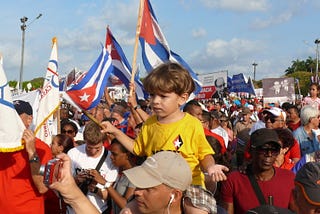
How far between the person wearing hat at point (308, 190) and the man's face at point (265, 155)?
1.45m

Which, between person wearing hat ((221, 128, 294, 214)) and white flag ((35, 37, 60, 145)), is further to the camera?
white flag ((35, 37, 60, 145))

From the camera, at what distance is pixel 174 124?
3975 millimetres

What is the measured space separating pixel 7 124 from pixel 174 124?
1.42 metres

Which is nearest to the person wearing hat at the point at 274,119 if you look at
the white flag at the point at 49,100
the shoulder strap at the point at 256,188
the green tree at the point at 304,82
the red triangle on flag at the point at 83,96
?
the red triangle on flag at the point at 83,96

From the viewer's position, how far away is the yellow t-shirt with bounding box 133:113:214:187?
3.90 m

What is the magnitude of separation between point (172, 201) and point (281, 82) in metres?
14.2

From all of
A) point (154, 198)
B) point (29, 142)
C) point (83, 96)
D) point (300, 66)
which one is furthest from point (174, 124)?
point (300, 66)

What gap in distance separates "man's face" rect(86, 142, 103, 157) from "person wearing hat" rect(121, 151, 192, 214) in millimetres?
2600

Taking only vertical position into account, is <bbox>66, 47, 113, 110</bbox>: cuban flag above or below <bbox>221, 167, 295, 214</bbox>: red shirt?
above

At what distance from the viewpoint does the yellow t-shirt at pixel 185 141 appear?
3902 mm

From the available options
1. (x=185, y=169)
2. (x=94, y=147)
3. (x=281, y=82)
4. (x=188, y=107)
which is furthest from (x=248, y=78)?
(x=185, y=169)

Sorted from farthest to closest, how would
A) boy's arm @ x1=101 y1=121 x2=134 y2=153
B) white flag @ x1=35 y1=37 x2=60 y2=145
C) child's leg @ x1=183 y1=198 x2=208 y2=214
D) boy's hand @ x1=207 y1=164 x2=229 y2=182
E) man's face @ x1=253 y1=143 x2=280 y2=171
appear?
white flag @ x1=35 y1=37 x2=60 y2=145 < boy's arm @ x1=101 y1=121 x2=134 y2=153 < man's face @ x1=253 y1=143 x2=280 y2=171 < boy's hand @ x1=207 y1=164 x2=229 y2=182 < child's leg @ x1=183 y1=198 x2=208 y2=214

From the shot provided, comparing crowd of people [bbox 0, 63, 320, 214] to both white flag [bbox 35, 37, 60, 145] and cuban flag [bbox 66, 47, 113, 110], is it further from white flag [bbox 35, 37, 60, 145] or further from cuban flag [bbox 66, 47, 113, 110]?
cuban flag [bbox 66, 47, 113, 110]

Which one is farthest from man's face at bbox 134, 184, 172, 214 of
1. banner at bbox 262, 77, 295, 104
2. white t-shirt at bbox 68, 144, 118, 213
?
banner at bbox 262, 77, 295, 104
